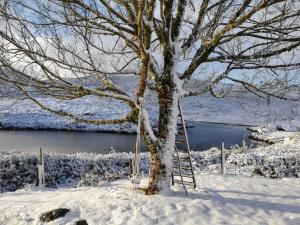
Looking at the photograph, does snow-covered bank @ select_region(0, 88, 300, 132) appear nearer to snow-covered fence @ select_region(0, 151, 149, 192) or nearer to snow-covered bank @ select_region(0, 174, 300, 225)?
snow-covered fence @ select_region(0, 151, 149, 192)

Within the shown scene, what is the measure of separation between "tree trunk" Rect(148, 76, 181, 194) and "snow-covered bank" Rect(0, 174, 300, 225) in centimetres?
41

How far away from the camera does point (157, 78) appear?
8.95 m

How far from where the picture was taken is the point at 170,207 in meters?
7.83

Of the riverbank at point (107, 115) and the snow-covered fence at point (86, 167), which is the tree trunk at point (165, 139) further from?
the snow-covered fence at point (86, 167)

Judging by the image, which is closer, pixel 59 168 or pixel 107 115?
pixel 59 168

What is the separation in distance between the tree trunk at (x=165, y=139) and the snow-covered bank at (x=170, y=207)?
0.41 metres

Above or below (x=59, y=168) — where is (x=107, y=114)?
above

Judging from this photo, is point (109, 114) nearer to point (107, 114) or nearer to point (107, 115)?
point (107, 114)

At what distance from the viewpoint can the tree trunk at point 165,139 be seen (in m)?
8.80

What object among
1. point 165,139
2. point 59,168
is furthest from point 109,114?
point 165,139

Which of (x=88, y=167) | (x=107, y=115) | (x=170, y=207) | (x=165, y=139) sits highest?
(x=107, y=115)

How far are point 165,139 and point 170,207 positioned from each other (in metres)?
1.68

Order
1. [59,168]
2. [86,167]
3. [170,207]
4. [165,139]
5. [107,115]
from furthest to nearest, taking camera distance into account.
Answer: [107,115] < [86,167] < [59,168] < [165,139] < [170,207]

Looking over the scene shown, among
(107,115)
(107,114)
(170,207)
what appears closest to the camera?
(170,207)
